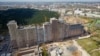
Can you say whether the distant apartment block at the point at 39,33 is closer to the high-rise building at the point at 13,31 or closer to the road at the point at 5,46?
the high-rise building at the point at 13,31

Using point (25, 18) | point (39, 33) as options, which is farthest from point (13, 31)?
point (25, 18)

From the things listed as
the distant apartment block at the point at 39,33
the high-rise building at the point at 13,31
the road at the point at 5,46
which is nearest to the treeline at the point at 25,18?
the road at the point at 5,46

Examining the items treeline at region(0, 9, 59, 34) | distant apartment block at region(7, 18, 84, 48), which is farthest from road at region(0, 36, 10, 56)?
treeline at region(0, 9, 59, 34)

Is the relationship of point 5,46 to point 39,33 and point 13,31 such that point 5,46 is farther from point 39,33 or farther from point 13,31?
point 39,33

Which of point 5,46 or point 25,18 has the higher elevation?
point 5,46

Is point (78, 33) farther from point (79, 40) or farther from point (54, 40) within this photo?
point (54, 40)

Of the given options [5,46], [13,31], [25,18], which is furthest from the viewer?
[25,18]

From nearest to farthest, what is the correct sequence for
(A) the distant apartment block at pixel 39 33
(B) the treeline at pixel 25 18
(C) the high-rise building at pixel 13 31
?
(C) the high-rise building at pixel 13 31
(A) the distant apartment block at pixel 39 33
(B) the treeline at pixel 25 18

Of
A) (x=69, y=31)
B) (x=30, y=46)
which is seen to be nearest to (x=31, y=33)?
(x=30, y=46)

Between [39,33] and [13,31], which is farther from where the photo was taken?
[39,33]

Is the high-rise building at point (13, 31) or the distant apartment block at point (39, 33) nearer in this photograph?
the high-rise building at point (13, 31)
